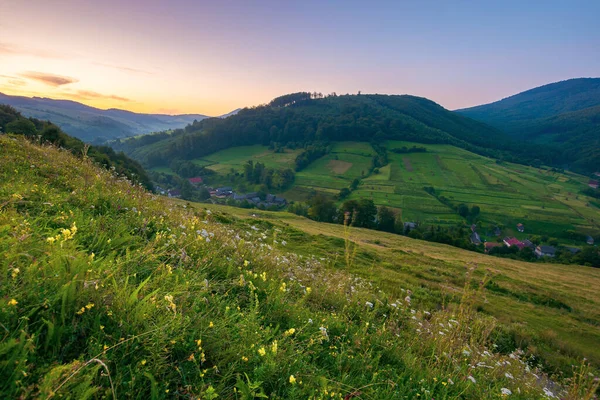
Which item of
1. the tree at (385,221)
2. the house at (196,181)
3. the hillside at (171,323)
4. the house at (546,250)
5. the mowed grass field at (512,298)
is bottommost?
the house at (546,250)

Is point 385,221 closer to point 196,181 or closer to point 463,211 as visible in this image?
point 463,211

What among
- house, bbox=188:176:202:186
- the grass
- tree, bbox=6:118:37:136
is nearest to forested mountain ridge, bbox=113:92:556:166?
the grass

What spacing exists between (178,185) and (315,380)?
4692 inches

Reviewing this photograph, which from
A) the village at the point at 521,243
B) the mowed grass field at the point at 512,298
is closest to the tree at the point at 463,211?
the village at the point at 521,243

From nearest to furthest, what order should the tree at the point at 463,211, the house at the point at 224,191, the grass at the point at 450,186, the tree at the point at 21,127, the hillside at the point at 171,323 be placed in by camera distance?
the hillside at the point at 171,323, the tree at the point at 21,127, the grass at the point at 450,186, the tree at the point at 463,211, the house at the point at 224,191

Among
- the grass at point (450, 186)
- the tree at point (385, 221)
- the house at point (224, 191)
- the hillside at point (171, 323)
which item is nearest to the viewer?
the hillside at point (171, 323)

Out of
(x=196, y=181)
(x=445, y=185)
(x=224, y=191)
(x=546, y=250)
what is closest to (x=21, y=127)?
(x=224, y=191)

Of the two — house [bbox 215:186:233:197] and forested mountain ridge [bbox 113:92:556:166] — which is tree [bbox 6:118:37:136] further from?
forested mountain ridge [bbox 113:92:556:166]

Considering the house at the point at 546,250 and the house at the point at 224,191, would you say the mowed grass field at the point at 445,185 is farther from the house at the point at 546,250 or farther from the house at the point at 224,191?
the house at the point at 224,191

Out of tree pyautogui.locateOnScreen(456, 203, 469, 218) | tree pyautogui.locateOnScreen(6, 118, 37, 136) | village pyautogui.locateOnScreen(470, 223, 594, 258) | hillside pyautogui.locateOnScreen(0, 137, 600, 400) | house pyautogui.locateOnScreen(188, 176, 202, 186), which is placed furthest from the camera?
house pyautogui.locateOnScreen(188, 176, 202, 186)

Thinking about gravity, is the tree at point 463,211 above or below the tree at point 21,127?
below

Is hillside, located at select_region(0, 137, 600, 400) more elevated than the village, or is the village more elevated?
hillside, located at select_region(0, 137, 600, 400)

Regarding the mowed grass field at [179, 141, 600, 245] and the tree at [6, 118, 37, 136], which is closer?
the tree at [6, 118, 37, 136]

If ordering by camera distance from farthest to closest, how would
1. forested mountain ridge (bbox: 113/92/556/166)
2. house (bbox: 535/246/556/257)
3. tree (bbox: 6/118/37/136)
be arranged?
forested mountain ridge (bbox: 113/92/556/166)
house (bbox: 535/246/556/257)
tree (bbox: 6/118/37/136)
